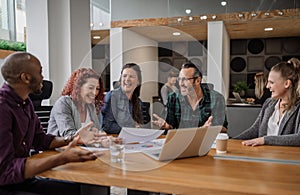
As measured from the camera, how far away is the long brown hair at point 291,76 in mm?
2023

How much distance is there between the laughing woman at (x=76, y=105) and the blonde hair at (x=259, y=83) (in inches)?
209

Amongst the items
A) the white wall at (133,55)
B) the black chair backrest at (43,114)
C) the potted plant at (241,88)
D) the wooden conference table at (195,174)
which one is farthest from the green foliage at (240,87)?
the wooden conference table at (195,174)

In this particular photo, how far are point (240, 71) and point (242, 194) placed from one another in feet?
22.7

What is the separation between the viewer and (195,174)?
122cm

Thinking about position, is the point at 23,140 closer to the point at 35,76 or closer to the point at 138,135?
the point at 35,76

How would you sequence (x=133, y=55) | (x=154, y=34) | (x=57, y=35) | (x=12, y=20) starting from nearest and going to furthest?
(x=57, y=35), (x=12, y=20), (x=133, y=55), (x=154, y=34)

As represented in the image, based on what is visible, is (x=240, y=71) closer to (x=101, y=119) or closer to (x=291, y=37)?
(x=291, y=37)

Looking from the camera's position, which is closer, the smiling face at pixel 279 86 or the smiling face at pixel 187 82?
the smiling face at pixel 279 86

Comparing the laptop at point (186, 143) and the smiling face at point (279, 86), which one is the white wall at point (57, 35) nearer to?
the laptop at point (186, 143)

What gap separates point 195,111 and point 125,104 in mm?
603

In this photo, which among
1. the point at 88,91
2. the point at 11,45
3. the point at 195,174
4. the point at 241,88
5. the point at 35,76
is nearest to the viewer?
the point at 195,174

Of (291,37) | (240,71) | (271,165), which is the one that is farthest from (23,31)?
(291,37)

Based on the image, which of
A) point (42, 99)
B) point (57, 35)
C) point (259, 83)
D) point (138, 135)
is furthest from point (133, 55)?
point (138, 135)

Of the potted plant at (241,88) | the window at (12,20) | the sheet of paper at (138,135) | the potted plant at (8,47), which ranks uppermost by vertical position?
the window at (12,20)
